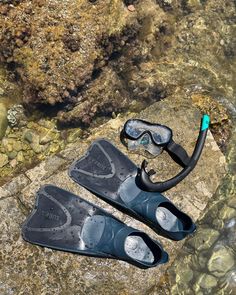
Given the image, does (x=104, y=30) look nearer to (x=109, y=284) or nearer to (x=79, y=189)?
(x=79, y=189)

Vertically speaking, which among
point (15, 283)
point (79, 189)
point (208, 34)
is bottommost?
point (15, 283)

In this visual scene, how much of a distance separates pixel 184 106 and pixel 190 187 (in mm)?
1293

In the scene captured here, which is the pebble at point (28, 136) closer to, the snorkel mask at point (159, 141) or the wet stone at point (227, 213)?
the snorkel mask at point (159, 141)

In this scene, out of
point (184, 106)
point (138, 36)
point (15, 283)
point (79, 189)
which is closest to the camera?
point (15, 283)

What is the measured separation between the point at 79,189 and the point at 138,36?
2992 millimetres

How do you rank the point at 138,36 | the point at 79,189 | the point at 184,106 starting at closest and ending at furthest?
the point at 79,189, the point at 184,106, the point at 138,36

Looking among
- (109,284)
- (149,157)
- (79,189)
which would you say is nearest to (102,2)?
(149,157)

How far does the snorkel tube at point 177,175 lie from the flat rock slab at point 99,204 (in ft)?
0.68

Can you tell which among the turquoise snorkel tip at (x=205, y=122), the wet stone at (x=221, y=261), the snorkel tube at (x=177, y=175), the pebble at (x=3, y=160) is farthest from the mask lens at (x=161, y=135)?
the pebble at (x=3, y=160)

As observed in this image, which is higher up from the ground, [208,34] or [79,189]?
[208,34]

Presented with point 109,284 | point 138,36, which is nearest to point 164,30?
point 138,36

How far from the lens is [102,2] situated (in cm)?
642

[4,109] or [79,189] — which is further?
[4,109]

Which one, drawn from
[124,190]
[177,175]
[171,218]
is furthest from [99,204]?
[177,175]
